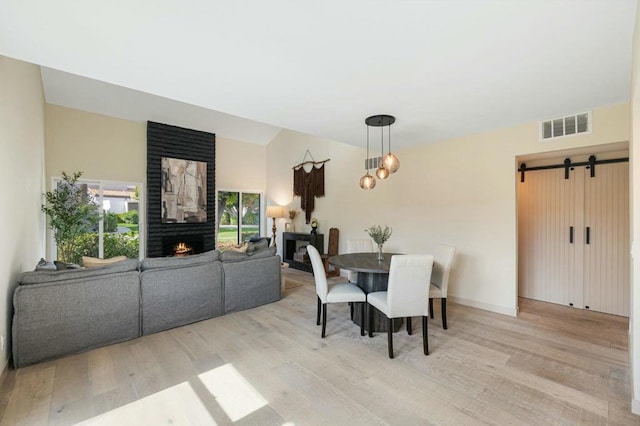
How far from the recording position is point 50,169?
16.7 ft

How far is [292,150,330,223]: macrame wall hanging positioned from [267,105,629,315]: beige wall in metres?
1.02

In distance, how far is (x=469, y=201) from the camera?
4.08 metres

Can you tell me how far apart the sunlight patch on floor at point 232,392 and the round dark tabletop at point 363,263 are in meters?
1.43

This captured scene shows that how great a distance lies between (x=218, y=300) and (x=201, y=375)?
4.42 ft

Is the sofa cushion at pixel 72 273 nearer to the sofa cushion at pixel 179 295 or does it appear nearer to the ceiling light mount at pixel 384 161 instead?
the sofa cushion at pixel 179 295

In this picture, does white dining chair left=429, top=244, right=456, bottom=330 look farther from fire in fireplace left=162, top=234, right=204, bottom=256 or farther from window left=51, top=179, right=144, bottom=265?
window left=51, top=179, right=144, bottom=265

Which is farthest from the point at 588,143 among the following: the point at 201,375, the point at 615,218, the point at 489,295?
the point at 201,375

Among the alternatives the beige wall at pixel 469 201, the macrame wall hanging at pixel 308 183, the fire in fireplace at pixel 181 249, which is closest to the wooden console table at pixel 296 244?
the macrame wall hanging at pixel 308 183

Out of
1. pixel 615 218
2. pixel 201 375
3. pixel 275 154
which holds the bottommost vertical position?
pixel 201 375

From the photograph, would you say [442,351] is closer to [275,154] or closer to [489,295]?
[489,295]

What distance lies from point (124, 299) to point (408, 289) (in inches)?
115

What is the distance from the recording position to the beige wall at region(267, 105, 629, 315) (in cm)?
362

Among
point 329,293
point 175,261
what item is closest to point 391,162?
point 329,293

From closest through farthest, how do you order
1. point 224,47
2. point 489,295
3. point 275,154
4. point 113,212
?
point 224,47 → point 489,295 → point 113,212 → point 275,154
